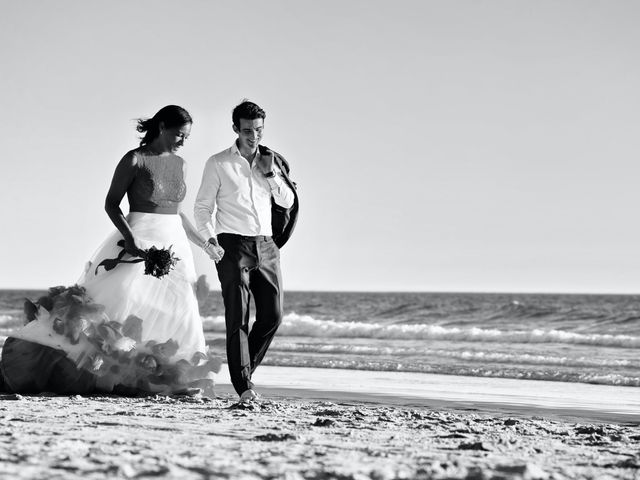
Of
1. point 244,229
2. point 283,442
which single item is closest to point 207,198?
point 244,229

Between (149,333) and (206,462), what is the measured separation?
A: 8.88 feet

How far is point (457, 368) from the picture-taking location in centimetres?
1077

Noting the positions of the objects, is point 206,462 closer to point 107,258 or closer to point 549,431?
point 549,431

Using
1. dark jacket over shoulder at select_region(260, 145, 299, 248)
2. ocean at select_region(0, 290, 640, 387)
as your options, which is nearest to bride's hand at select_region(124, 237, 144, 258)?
dark jacket over shoulder at select_region(260, 145, 299, 248)

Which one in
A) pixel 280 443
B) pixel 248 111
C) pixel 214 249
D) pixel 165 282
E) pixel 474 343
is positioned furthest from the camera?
pixel 474 343

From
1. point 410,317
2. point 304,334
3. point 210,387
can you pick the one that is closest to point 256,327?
point 210,387

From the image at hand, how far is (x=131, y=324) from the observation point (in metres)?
5.90

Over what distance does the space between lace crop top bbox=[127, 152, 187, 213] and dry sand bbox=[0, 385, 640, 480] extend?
123 centimetres

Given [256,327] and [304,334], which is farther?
[304,334]

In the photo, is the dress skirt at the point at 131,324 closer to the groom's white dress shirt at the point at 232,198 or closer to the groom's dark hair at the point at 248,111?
the groom's white dress shirt at the point at 232,198

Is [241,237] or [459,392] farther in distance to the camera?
[459,392]

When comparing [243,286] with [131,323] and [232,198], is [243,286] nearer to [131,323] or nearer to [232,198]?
[232,198]

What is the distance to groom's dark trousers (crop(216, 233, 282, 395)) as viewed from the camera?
5668 mm

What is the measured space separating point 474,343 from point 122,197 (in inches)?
528
